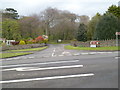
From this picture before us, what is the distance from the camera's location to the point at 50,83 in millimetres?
5457

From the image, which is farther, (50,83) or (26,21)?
(26,21)

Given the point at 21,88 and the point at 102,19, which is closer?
the point at 21,88

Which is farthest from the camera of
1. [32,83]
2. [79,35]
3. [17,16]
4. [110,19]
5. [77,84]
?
[17,16]

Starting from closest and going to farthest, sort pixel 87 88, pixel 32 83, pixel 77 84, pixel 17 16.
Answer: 1. pixel 87 88
2. pixel 77 84
3. pixel 32 83
4. pixel 17 16

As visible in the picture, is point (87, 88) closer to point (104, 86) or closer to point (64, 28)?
point (104, 86)

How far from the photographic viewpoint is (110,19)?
117 feet

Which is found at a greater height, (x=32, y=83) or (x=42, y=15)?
(x=42, y=15)

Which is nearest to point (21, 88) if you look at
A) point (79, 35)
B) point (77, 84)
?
point (77, 84)

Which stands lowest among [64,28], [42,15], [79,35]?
[79,35]

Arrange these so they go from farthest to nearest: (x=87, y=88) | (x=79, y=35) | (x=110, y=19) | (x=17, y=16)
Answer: (x=17, y=16), (x=79, y=35), (x=110, y=19), (x=87, y=88)

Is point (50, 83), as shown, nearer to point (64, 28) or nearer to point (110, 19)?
point (110, 19)


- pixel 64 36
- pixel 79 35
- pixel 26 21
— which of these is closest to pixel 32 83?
pixel 79 35

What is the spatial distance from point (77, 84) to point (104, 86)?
Answer: 1.00 meters

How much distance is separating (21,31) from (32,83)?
169 feet
